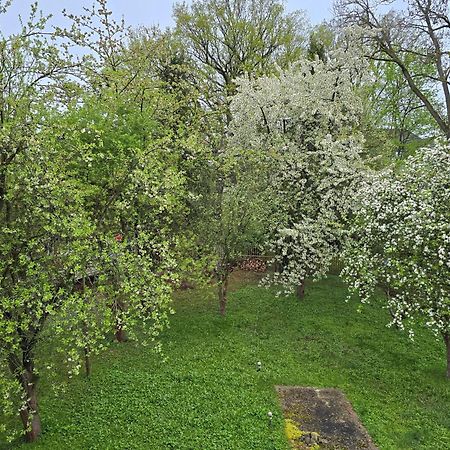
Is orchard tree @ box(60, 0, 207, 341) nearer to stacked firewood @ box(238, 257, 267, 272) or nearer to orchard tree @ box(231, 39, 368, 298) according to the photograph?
orchard tree @ box(231, 39, 368, 298)

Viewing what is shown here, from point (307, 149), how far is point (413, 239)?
7.16 metres

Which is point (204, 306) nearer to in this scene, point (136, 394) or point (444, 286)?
point (136, 394)

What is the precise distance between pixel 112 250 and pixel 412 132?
2718cm

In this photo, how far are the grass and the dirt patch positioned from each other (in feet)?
0.76

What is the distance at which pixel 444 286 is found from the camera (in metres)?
8.80

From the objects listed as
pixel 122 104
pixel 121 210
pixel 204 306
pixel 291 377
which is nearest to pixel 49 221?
pixel 121 210

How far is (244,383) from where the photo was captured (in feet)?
32.8

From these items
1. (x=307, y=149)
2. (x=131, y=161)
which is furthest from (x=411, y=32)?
(x=131, y=161)

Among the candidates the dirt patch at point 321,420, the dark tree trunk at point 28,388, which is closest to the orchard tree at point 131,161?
the dark tree trunk at point 28,388

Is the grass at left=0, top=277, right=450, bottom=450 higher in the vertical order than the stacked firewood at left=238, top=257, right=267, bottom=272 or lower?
lower

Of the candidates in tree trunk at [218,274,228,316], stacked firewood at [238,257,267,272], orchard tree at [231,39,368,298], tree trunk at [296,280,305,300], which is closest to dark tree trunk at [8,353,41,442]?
tree trunk at [218,274,228,316]

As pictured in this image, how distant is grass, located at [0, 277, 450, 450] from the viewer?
815 cm

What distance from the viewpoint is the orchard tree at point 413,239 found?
869 centimetres

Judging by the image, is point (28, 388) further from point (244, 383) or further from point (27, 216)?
point (244, 383)
